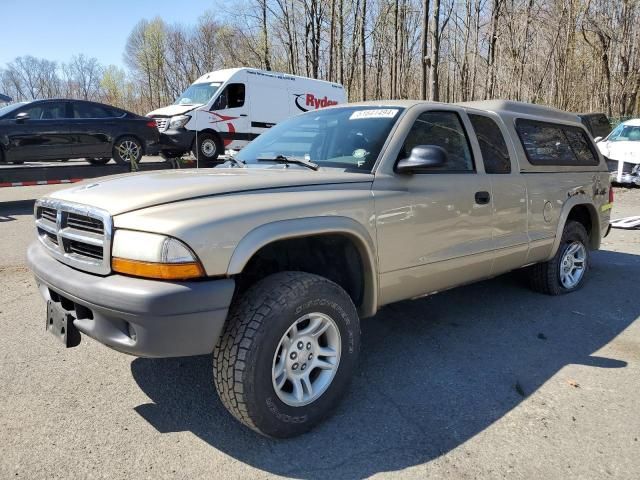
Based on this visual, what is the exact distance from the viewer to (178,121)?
45.8 feet

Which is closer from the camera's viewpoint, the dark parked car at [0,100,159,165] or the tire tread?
the tire tread

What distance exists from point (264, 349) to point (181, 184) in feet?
3.21

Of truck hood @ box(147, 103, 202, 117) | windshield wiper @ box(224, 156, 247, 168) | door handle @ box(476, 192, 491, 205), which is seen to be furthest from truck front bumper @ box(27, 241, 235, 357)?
truck hood @ box(147, 103, 202, 117)

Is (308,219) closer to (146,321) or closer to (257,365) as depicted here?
(257,365)

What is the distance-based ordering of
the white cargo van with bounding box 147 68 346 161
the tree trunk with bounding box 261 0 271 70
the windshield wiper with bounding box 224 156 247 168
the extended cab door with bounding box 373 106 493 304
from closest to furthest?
the extended cab door with bounding box 373 106 493 304 < the windshield wiper with bounding box 224 156 247 168 < the white cargo van with bounding box 147 68 346 161 < the tree trunk with bounding box 261 0 271 70

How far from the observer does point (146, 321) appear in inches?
85.9

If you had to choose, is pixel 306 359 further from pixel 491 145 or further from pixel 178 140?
pixel 178 140

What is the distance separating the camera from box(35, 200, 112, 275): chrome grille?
239 centimetres

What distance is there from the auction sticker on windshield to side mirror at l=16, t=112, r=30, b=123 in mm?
9365

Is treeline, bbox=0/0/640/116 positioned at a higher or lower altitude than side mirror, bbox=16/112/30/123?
higher

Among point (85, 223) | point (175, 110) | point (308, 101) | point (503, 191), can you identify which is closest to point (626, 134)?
point (308, 101)

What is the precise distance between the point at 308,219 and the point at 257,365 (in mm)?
799

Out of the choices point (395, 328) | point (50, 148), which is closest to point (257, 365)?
point (395, 328)

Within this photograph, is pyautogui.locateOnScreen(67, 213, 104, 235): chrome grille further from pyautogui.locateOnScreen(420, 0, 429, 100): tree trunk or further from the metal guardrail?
pyautogui.locateOnScreen(420, 0, 429, 100): tree trunk
